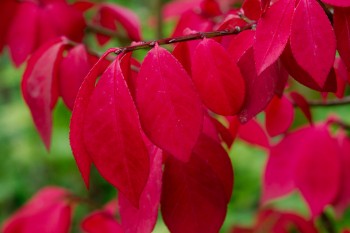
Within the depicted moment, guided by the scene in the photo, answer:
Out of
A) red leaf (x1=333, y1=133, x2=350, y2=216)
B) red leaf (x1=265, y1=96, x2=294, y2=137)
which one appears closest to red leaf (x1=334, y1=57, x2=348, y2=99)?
red leaf (x1=265, y1=96, x2=294, y2=137)

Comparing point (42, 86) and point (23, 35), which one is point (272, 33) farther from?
point (23, 35)

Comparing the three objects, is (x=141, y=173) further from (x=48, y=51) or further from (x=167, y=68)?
(x=48, y=51)

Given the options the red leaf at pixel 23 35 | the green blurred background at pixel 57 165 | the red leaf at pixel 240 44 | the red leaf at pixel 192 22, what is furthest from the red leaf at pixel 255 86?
the green blurred background at pixel 57 165

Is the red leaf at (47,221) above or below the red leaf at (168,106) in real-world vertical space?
below

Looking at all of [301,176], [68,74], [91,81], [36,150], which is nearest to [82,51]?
[68,74]

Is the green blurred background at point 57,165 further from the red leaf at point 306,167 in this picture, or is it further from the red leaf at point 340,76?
the red leaf at point 340,76

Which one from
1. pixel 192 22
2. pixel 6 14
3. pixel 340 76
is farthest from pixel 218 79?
pixel 6 14
